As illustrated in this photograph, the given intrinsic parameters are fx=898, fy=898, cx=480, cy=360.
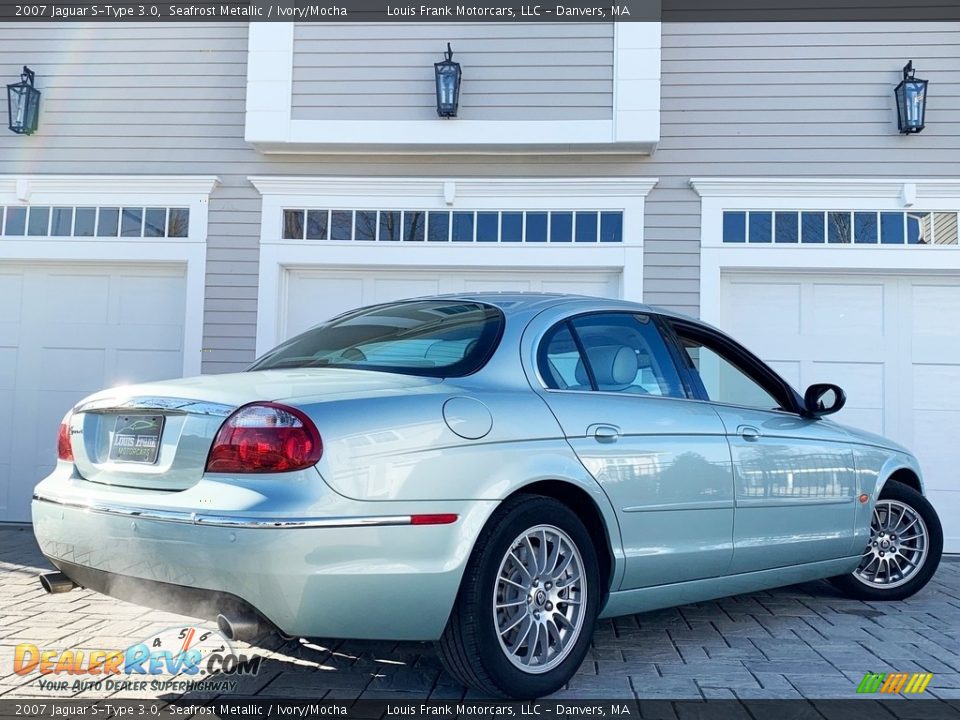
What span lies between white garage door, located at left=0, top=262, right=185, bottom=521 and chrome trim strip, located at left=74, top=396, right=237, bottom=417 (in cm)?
459

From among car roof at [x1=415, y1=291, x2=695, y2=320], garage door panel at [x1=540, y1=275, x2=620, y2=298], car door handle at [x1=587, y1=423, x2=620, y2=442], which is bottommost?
car door handle at [x1=587, y1=423, x2=620, y2=442]

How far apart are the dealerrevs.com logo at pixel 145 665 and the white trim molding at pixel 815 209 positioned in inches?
191

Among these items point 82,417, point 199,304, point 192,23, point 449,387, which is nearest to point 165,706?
point 82,417

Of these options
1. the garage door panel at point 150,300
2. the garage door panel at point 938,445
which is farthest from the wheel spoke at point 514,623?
the garage door panel at point 150,300

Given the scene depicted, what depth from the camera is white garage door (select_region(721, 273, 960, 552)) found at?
7.20m

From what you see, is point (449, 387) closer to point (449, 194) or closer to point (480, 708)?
point (480, 708)

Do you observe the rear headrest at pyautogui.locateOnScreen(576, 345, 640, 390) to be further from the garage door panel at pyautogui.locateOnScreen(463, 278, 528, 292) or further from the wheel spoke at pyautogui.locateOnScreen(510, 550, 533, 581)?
the garage door panel at pyautogui.locateOnScreen(463, 278, 528, 292)

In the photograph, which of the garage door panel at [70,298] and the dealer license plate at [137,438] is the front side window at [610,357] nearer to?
the dealer license plate at [137,438]

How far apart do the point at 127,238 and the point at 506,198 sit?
10.6ft

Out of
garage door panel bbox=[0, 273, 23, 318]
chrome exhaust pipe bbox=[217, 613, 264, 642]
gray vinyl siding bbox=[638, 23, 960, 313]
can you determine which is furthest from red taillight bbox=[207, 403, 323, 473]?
garage door panel bbox=[0, 273, 23, 318]

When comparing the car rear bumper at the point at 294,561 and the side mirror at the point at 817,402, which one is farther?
the side mirror at the point at 817,402

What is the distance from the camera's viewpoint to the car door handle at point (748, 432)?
13.0 ft

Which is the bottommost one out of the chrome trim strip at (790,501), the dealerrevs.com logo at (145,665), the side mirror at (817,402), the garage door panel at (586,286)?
the dealerrevs.com logo at (145,665)

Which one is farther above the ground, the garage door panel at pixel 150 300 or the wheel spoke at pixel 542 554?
the garage door panel at pixel 150 300
